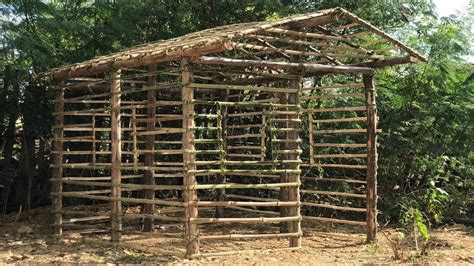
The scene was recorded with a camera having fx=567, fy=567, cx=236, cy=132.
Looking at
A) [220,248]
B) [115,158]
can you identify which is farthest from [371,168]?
[115,158]

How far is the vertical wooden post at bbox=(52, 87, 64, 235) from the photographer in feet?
27.4

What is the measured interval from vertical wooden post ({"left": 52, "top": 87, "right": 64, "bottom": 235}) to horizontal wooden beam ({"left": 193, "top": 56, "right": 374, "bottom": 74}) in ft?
9.67

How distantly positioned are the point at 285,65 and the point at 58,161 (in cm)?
376

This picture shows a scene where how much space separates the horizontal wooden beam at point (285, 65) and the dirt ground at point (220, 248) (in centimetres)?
228

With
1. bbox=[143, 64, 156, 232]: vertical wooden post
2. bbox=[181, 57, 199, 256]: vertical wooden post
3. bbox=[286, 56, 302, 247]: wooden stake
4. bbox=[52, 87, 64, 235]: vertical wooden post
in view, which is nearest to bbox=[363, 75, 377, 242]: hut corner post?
bbox=[286, 56, 302, 247]: wooden stake

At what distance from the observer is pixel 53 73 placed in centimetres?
827

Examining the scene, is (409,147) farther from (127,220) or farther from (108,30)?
(108,30)

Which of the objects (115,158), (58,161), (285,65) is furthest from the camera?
(58,161)

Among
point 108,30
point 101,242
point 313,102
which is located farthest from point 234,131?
point 101,242

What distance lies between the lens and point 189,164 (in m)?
6.42

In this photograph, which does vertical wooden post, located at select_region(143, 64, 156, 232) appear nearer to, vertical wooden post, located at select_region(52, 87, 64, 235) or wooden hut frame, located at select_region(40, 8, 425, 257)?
wooden hut frame, located at select_region(40, 8, 425, 257)

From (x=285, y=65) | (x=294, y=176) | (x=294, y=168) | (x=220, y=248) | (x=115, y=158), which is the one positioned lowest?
(x=220, y=248)

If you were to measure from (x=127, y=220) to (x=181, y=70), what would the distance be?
4.09 meters

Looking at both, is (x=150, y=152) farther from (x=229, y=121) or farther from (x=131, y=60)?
(x=229, y=121)
